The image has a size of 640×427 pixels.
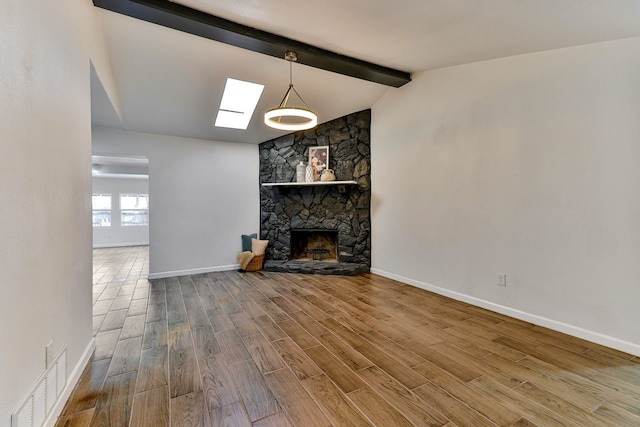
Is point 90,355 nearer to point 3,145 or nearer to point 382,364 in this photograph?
point 3,145

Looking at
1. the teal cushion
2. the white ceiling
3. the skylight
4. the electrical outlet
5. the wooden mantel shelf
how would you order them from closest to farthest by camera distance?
the white ceiling → the electrical outlet → the skylight → the wooden mantel shelf → the teal cushion

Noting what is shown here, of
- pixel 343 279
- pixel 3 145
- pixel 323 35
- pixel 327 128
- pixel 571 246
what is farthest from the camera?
pixel 327 128

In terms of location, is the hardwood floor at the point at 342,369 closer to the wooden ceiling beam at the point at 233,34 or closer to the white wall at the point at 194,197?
the white wall at the point at 194,197

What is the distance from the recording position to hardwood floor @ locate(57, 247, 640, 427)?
1.54m

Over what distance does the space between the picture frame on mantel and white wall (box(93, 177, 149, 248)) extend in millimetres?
6935

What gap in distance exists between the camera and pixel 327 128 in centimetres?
499

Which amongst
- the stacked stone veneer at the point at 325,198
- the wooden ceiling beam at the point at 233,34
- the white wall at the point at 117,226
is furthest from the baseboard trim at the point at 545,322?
the white wall at the point at 117,226

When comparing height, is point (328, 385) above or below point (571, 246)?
below

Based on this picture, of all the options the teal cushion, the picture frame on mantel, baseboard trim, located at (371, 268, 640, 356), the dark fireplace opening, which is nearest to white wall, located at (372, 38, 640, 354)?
baseboard trim, located at (371, 268, 640, 356)

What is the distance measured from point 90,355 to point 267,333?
1362 millimetres

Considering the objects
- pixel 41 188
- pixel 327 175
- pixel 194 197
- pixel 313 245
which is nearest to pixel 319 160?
pixel 327 175

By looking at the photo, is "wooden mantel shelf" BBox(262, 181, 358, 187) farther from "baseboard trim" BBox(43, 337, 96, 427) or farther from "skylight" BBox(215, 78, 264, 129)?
"baseboard trim" BBox(43, 337, 96, 427)

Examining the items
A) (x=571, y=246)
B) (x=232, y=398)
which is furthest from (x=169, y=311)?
(x=571, y=246)

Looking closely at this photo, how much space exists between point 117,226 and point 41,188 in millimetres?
8981
